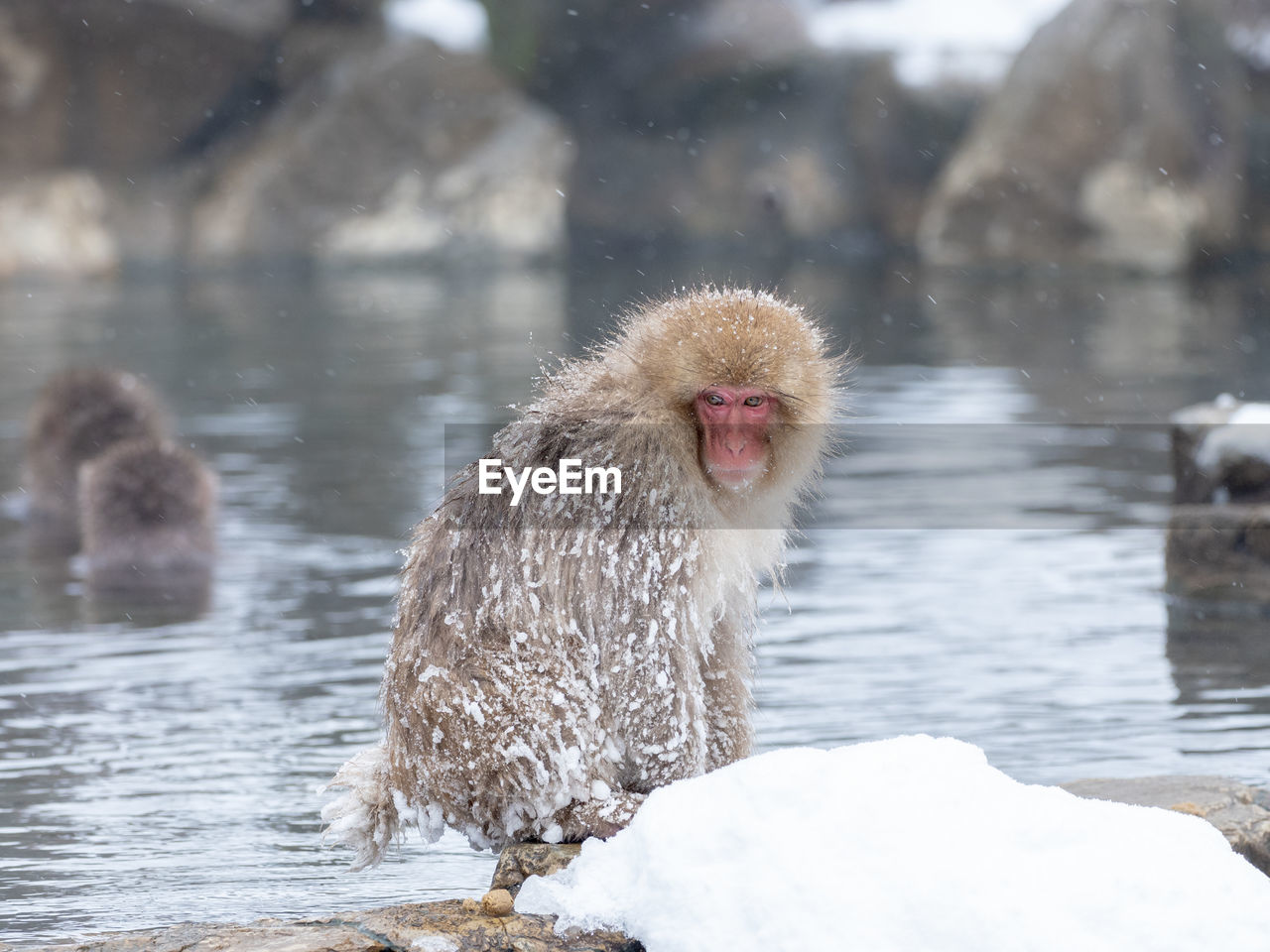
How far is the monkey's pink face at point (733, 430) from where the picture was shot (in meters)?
2.56

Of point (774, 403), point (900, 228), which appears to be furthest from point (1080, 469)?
point (900, 228)

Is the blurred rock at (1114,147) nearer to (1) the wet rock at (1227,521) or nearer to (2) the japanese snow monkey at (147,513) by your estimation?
(1) the wet rock at (1227,521)

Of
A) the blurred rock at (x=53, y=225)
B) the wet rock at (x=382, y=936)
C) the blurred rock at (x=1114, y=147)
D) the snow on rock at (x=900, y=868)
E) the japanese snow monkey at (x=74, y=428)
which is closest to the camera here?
the snow on rock at (x=900, y=868)

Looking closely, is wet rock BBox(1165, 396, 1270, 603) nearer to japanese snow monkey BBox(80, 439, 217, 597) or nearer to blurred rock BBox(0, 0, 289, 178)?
japanese snow monkey BBox(80, 439, 217, 597)

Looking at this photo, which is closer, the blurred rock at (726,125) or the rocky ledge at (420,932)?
the rocky ledge at (420,932)

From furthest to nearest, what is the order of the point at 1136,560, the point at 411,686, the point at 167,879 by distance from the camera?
1. the point at 1136,560
2. the point at 167,879
3. the point at 411,686

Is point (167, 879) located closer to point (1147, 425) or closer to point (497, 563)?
point (497, 563)

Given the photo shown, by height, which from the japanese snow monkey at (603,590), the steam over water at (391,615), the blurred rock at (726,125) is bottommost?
the steam over water at (391,615)

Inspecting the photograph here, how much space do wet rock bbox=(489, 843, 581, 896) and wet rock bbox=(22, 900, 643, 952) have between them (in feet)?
0.26

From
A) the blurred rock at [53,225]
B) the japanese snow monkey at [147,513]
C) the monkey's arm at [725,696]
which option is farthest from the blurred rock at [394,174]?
the monkey's arm at [725,696]

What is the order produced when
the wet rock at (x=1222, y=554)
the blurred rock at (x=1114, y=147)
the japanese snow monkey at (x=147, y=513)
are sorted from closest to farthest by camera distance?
the wet rock at (x=1222, y=554) < the japanese snow monkey at (x=147, y=513) < the blurred rock at (x=1114, y=147)

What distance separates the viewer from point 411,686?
2.60 m

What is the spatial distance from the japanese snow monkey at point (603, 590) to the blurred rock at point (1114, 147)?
16.5 m

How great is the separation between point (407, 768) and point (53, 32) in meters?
21.4
